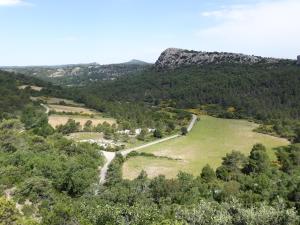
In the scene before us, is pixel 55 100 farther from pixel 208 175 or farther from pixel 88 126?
pixel 208 175

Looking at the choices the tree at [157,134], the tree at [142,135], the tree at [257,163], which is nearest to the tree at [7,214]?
the tree at [257,163]

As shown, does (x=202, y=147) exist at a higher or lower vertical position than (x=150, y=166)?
lower

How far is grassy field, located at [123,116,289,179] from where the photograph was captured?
92062 millimetres

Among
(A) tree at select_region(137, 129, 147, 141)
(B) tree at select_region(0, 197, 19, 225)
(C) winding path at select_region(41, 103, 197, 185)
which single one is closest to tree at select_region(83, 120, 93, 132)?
(A) tree at select_region(137, 129, 147, 141)

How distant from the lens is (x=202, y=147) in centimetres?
11431

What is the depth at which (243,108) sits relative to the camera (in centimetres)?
17638

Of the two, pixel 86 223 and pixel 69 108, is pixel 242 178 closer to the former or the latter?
pixel 86 223

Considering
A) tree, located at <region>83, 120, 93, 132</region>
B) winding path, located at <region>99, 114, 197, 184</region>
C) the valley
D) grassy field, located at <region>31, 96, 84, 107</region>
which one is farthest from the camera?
grassy field, located at <region>31, 96, 84, 107</region>

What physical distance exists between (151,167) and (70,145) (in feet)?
65.3

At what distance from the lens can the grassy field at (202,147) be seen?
302 feet

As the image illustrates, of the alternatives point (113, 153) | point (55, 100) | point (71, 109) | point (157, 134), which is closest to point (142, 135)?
point (157, 134)

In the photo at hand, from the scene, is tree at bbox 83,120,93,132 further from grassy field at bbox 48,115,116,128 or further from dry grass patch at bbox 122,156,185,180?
dry grass patch at bbox 122,156,185,180

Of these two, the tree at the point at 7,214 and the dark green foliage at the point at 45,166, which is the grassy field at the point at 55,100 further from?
the tree at the point at 7,214

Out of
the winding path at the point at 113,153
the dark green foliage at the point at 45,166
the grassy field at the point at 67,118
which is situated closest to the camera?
the dark green foliage at the point at 45,166
